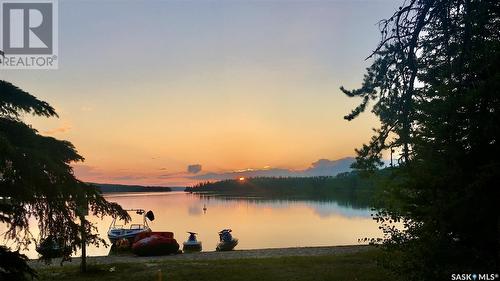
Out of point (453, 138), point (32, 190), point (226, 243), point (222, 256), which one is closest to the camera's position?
point (453, 138)

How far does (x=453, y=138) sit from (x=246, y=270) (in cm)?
923

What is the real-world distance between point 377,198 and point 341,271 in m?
4.44

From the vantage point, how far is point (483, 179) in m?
5.89

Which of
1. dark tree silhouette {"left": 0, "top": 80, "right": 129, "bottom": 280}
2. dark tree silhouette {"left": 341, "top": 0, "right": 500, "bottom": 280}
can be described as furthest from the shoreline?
dark tree silhouette {"left": 341, "top": 0, "right": 500, "bottom": 280}

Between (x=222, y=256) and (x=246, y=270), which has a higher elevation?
(x=246, y=270)

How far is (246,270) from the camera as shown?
14086 mm

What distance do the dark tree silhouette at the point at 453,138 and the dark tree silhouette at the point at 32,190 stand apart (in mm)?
6189

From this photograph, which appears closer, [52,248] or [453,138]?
[453,138]

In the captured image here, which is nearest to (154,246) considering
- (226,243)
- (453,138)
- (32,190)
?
(226,243)

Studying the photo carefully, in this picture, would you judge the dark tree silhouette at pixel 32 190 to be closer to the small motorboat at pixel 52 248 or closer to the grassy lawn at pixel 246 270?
the small motorboat at pixel 52 248

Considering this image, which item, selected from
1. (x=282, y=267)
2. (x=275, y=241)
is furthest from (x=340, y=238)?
(x=282, y=267)

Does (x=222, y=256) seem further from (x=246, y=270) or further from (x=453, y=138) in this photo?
(x=453, y=138)

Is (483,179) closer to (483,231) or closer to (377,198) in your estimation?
(483,231)

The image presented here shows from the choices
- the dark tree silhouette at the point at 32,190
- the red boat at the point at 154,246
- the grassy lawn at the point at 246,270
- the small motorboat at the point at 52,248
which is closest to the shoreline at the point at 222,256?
the red boat at the point at 154,246
